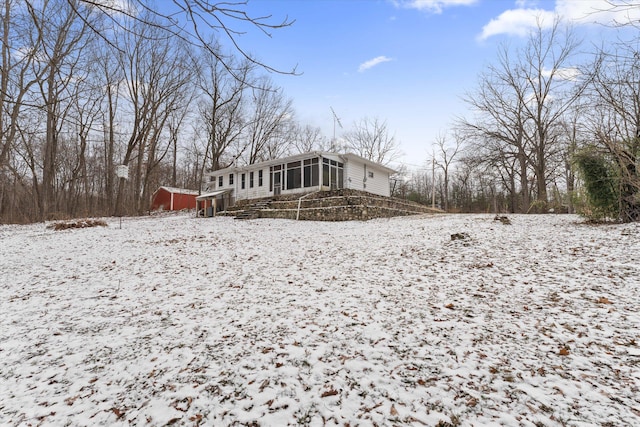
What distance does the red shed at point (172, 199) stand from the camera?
28812 mm

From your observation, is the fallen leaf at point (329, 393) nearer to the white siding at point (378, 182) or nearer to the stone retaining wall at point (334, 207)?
the stone retaining wall at point (334, 207)

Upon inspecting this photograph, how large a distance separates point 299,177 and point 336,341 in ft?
52.9

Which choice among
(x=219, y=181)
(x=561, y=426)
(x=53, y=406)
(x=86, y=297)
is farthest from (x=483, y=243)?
(x=219, y=181)

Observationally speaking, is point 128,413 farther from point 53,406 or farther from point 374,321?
point 374,321

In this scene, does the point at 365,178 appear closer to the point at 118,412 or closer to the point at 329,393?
the point at 329,393

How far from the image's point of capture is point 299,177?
18484mm

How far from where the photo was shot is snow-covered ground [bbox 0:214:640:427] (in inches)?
77.9

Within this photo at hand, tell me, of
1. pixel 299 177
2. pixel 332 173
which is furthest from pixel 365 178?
pixel 299 177

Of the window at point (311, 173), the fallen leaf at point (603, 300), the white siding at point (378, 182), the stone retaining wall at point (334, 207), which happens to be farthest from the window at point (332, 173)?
the fallen leaf at point (603, 300)

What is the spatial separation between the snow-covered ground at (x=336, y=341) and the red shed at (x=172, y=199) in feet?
80.0

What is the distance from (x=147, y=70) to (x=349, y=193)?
17863 mm

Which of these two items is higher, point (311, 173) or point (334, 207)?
point (311, 173)

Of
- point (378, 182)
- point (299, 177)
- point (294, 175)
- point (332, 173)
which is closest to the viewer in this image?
point (332, 173)

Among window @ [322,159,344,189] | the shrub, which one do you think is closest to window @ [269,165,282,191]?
window @ [322,159,344,189]
